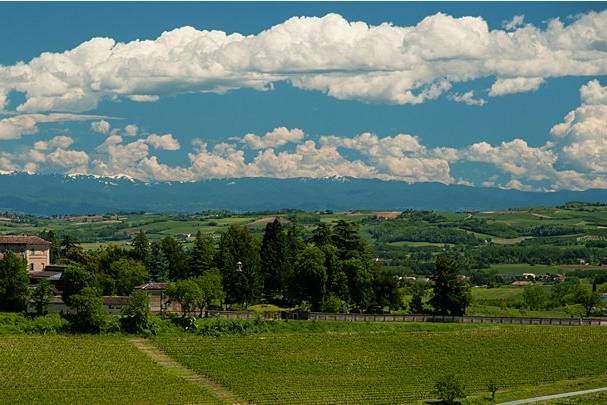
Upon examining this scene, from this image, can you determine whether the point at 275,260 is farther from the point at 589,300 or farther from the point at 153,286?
the point at 589,300

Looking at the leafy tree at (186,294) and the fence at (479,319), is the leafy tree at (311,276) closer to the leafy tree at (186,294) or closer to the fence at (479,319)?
the fence at (479,319)

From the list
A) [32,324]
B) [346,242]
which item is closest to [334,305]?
[346,242]

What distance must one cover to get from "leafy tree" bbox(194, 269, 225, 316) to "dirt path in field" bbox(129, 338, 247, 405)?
13.4 meters

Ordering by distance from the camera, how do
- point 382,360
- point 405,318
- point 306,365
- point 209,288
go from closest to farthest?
point 306,365, point 382,360, point 209,288, point 405,318

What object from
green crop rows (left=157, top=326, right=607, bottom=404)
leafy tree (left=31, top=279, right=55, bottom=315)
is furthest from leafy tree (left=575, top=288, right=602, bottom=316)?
leafy tree (left=31, top=279, right=55, bottom=315)

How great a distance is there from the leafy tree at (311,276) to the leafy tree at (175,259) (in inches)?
806

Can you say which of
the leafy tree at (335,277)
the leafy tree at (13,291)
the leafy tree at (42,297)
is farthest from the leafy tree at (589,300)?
the leafy tree at (13,291)

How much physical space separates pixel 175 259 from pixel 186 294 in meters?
27.5

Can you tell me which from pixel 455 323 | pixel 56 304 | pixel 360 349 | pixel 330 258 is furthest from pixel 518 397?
pixel 56 304

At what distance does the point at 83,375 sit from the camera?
77312mm

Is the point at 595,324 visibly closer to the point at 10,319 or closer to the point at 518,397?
the point at 518,397

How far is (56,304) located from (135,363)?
816 inches

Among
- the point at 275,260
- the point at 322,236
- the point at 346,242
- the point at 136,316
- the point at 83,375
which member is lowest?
the point at 83,375

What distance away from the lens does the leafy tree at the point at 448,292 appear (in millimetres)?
109375
